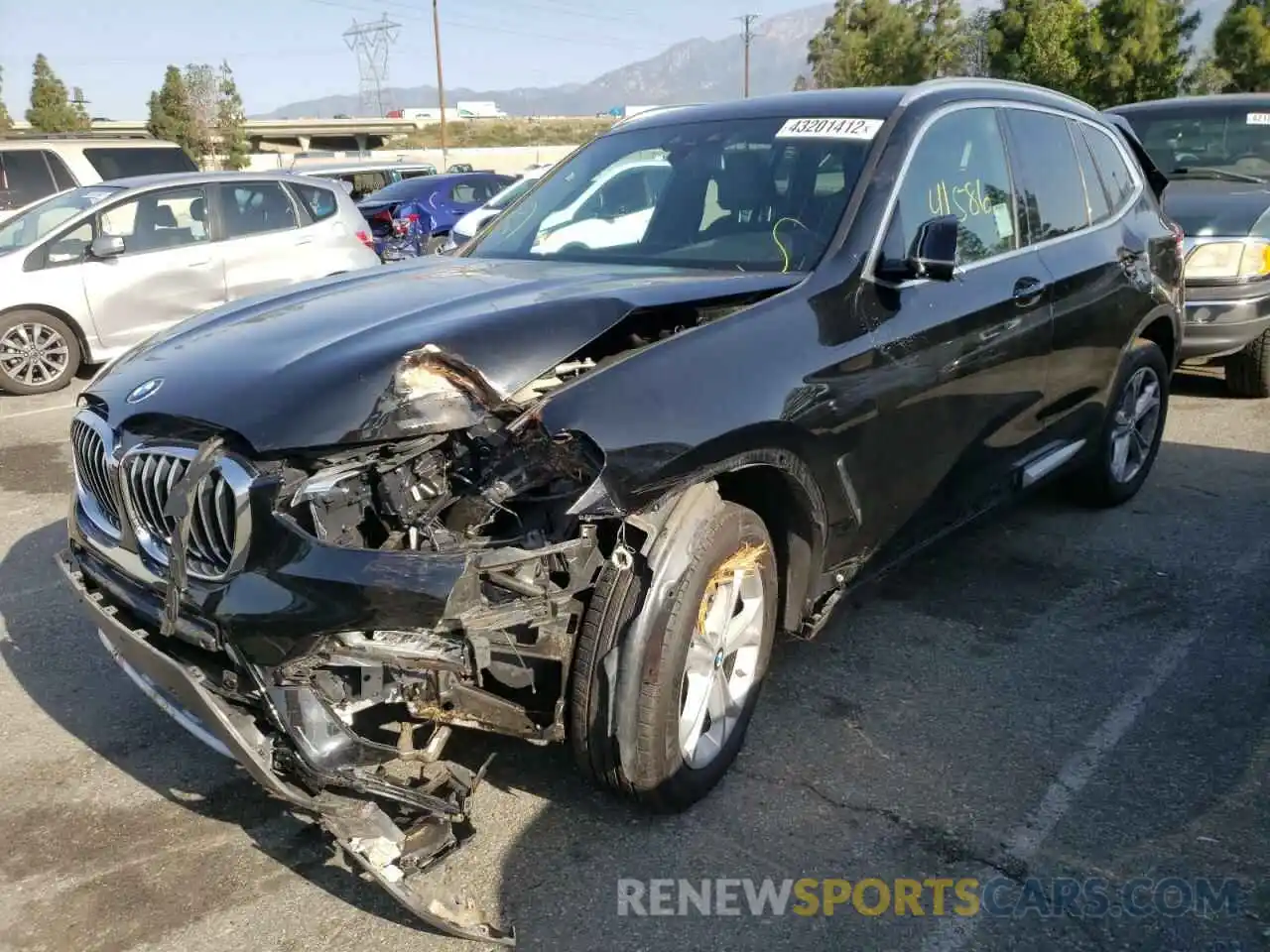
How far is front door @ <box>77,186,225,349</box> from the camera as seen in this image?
911cm

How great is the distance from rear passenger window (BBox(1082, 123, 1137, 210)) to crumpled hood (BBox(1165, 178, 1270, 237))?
7.97ft

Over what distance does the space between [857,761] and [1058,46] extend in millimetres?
30650

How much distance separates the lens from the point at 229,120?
154ft

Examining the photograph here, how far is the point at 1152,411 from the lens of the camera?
5496mm

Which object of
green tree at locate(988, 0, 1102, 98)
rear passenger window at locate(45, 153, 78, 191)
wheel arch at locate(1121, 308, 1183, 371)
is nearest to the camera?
wheel arch at locate(1121, 308, 1183, 371)

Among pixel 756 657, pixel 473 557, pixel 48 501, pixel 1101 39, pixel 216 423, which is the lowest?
pixel 48 501

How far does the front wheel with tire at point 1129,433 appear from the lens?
5.07 metres

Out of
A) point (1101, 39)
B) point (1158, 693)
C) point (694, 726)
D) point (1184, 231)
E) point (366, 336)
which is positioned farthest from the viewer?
point (1101, 39)

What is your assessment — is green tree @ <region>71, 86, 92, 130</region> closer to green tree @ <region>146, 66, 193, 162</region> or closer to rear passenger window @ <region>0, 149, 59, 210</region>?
green tree @ <region>146, 66, 193, 162</region>

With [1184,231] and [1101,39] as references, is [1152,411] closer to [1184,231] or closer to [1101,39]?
[1184,231]

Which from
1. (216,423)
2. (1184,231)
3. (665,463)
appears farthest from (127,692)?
(1184,231)

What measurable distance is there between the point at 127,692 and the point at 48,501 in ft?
8.84

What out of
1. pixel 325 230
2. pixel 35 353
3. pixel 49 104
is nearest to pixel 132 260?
pixel 35 353

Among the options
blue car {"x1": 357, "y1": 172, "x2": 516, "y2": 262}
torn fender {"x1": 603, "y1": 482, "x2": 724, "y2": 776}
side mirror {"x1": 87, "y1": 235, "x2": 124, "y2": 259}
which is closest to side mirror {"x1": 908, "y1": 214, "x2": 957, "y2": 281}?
torn fender {"x1": 603, "y1": 482, "x2": 724, "y2": 776}
